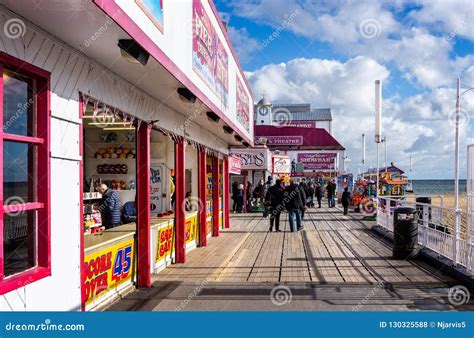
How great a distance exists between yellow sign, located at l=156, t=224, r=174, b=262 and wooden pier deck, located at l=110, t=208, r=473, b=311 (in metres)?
0.32

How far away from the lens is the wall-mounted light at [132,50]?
486 centimetres

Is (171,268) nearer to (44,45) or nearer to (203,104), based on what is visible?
(203,104)

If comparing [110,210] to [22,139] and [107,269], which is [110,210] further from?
[22,139]

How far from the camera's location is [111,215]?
853cm

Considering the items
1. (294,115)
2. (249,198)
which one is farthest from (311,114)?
(249,198)

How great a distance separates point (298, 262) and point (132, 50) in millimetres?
6114

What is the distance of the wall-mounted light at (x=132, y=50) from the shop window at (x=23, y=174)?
2.62 feet

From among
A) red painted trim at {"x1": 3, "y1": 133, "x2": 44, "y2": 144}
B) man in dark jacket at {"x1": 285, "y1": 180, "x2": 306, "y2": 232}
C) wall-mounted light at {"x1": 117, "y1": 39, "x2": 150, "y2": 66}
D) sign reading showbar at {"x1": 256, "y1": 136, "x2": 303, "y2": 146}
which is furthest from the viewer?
sign reading showbar at {"x1": 256, "y1": 136, "x2": 303, "y2": 146}

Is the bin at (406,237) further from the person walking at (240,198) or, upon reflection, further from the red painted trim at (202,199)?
the person walking at (240,198)

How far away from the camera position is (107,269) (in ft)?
21.2

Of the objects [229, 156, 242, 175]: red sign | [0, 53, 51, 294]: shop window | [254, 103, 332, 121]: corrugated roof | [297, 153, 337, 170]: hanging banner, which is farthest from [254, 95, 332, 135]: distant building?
[0, 53, 51, 294]: shop window

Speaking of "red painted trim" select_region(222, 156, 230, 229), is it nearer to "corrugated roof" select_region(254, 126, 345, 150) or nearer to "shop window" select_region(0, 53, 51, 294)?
"shop window" select_region(0, 53, 51, 294)

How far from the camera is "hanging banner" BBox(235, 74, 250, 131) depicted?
1523 cm

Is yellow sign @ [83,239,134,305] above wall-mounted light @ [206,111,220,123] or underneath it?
underneath
